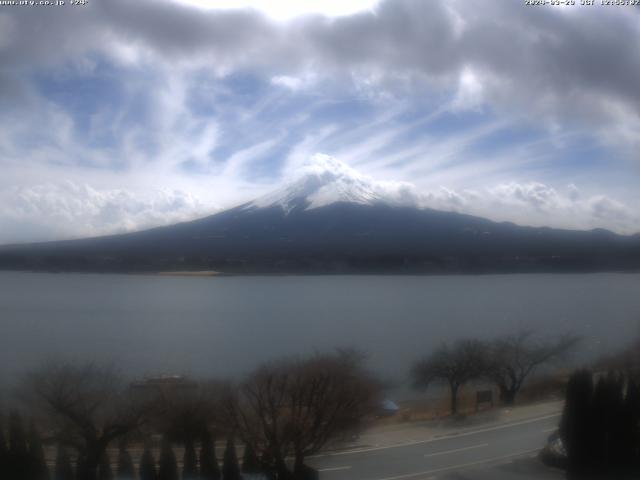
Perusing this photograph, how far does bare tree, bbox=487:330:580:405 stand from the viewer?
17.6ft

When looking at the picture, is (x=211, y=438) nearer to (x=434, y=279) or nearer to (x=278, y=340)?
(x=278, y=340)

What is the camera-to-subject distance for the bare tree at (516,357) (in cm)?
538

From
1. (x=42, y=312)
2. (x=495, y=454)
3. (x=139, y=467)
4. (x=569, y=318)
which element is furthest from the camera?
(x=569, y=318)

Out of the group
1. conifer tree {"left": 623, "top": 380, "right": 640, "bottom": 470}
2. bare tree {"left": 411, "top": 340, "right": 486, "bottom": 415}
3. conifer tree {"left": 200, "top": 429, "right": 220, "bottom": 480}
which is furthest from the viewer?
bare tree {"left": 411, "top": 340, "right": 486, "bottom": 415}

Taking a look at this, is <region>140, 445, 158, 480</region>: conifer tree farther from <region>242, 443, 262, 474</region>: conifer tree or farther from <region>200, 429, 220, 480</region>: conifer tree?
<region>242, 443, 262, 474</region>: conifer tree

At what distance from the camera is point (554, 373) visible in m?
5.56

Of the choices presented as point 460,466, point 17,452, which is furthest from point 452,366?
point 17,452

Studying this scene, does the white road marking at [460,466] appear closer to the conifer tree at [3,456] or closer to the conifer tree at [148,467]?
the conifer tree at [148,467]

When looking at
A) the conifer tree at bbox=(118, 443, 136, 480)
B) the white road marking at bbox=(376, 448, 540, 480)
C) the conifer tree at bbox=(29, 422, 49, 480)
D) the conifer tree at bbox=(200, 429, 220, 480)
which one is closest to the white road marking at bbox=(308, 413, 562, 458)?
the white road marking at bbox=(376, 448, 540, 480)

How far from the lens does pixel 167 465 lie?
3.81 metres

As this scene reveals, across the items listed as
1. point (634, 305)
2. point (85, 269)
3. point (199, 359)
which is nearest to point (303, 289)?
point (199, 359)

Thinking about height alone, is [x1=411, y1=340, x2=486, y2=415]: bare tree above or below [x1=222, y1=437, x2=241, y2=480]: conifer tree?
above

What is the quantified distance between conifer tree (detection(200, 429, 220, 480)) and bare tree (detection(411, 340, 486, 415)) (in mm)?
2072

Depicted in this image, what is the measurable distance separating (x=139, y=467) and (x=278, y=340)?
1.59m
